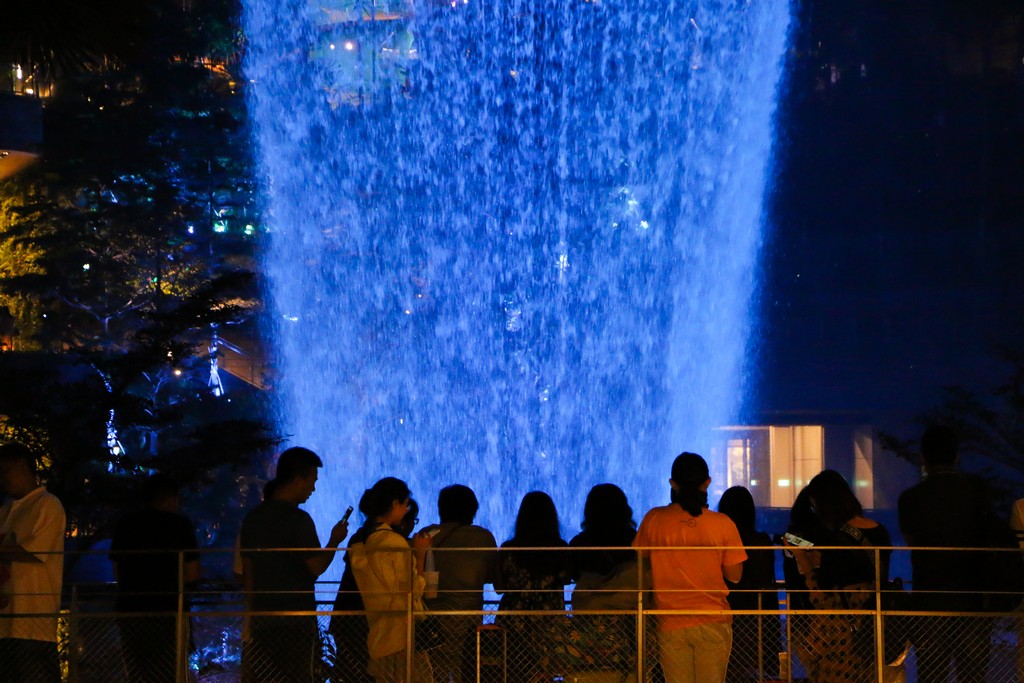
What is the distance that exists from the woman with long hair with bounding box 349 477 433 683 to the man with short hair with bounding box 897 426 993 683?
7.20ft

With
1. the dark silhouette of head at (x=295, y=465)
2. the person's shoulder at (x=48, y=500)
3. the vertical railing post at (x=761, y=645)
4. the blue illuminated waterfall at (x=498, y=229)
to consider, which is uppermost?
the blue illuminated waterfall at (x=498, y=229)

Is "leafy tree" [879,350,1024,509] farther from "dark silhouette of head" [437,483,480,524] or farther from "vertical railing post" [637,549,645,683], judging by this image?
"vertical railing post" [637,549,645,683]

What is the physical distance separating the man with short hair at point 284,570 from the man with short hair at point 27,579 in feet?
2.73

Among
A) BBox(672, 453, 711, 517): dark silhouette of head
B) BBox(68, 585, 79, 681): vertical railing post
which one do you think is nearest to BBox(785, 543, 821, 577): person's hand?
BBox(672, 453, 711, 517): dark silhouette of head

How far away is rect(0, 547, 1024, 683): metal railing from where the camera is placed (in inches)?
199

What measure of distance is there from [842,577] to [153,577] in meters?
3.03

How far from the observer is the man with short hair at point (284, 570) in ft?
16.9

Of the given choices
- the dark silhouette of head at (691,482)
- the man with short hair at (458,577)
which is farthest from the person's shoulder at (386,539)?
the dark silhouette of head at (691,482)

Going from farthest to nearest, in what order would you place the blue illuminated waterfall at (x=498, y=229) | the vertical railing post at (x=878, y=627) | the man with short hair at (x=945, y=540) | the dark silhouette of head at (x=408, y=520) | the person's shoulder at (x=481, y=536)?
the blue illuminated waterfall at (x=498, y=229) → the dark silhouette of head at (x=408, y=520) → the person's shoulder at (x=481, y=536) → the man with short hair at (x=945, y=540) → the vertical railing post at (x=878, y=627)

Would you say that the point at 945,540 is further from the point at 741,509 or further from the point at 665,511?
the point at 665,511

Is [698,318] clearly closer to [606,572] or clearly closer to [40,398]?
[40,398]

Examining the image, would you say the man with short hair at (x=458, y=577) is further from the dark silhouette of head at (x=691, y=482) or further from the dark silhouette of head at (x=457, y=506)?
the dark silhouette of head at (x=691, y=482)

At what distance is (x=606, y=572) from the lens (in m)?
5.09

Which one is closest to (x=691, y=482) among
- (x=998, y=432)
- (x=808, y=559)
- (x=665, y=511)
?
(x=665, y=511)
